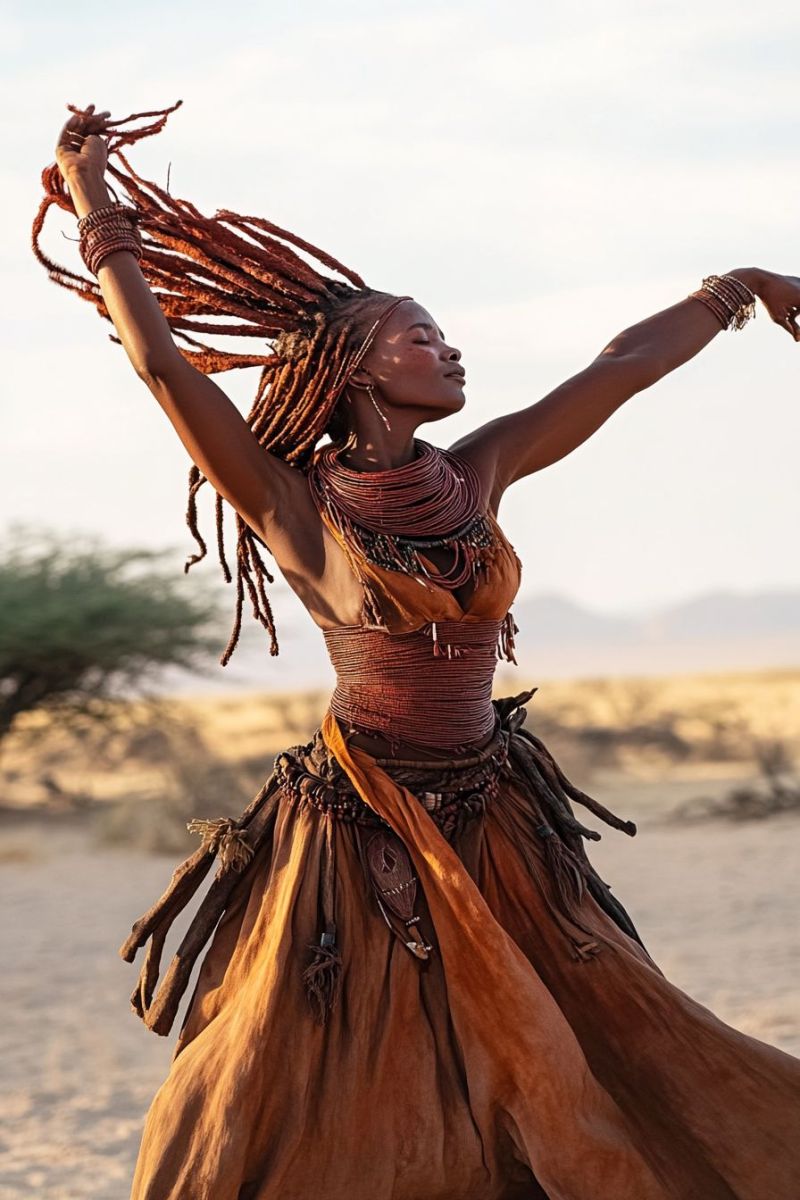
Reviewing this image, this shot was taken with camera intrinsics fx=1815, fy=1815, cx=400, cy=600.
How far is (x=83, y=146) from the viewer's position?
13.3ft

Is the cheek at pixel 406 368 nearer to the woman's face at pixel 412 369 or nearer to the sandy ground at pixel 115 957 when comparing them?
the woman's face at pixel 412 369

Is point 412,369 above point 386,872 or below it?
above

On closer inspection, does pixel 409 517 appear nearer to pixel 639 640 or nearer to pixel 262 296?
pixel 262 296

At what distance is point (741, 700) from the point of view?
101 feet

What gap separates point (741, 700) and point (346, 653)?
27.3 m

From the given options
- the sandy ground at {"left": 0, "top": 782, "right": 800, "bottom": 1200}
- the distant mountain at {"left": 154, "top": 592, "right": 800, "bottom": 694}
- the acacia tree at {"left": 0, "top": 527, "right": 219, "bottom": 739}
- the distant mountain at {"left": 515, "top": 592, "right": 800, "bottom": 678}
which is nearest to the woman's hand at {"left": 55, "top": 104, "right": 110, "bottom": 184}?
the sandy ground at {"left": 0, "top": 782, "right": 800, "bottom": 1200}

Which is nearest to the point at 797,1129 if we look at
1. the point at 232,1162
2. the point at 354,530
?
the point at 232,1162

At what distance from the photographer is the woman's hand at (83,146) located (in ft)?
13.2

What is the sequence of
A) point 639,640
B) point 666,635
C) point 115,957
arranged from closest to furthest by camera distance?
point 115,957 → point 639,640 → point 666,635

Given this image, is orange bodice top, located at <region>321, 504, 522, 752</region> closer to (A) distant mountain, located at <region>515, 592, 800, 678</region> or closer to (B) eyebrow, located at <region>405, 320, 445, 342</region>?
(B) eyebrow, located at <region>405, 320, 445, 342</region>

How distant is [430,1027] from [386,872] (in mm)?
344

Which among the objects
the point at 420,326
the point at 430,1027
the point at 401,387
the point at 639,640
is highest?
the point at 639,640

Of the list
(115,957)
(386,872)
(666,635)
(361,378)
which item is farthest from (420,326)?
(666,635)

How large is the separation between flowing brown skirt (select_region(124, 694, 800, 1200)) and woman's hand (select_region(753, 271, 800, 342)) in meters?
1.41
